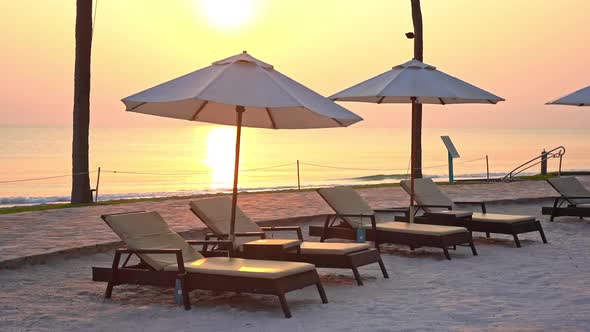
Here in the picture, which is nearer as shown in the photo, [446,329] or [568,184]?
[446,329]

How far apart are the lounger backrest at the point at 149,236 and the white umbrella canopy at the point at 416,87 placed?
3658 mm

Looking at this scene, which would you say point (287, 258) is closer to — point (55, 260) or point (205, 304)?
point (205, 304)

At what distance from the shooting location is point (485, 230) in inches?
445

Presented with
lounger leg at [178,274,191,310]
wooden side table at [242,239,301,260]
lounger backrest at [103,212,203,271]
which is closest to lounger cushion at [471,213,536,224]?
wooden side table at [242,239,301,260]

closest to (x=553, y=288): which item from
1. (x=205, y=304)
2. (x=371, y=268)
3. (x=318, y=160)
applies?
(x=371, y=268)

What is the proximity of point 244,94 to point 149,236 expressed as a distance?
1.51 metres

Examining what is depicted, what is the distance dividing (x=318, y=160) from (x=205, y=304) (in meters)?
65.1

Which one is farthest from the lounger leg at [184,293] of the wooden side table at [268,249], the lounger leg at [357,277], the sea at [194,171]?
the sea at [194,171]

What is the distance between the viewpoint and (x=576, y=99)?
14398 mm

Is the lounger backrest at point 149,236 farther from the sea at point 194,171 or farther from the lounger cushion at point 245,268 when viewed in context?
the sea at point 194,171

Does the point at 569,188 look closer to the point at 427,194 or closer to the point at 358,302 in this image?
the point at 427,194

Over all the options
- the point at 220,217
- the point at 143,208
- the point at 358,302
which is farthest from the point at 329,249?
the point at 143,208

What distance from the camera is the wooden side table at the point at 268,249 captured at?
320 inches

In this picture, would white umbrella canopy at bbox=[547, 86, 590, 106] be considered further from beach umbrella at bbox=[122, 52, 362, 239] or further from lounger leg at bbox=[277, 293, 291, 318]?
lounger leg at bbox=[277, 293, 291, 318]
